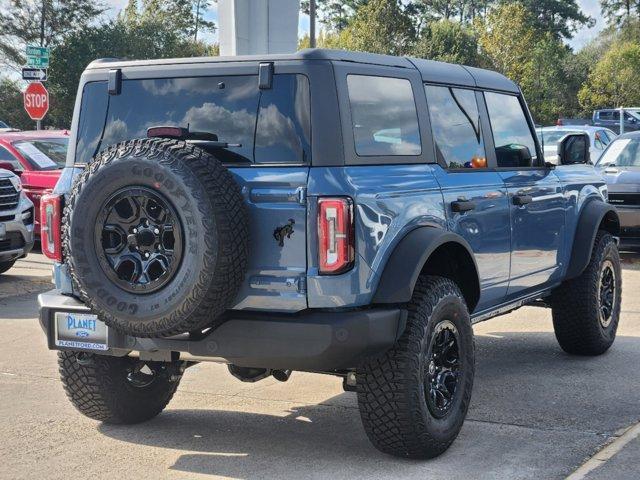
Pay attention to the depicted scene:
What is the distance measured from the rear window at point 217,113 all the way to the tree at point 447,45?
183 feet

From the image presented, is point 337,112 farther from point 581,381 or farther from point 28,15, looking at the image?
point 28,15

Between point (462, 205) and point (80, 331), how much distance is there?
2092 mm

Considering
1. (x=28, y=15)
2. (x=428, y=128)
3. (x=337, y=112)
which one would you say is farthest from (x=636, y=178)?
(x=28, y=15)

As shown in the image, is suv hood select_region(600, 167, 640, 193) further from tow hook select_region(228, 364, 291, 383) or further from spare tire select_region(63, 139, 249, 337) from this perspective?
spare tire select_region(63, 139, 249, 337)

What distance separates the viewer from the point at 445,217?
5430 millimetres

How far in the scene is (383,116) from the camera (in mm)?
5176

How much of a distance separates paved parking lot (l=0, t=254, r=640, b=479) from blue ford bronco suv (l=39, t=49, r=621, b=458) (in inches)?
9.4

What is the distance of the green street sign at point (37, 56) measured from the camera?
17.9 metres

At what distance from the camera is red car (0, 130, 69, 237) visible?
13.8 metres

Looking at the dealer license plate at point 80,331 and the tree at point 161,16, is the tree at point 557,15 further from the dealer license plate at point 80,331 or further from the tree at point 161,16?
the dealer license plate at point 80,331

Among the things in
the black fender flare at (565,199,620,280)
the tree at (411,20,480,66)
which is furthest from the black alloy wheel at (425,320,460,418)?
the tree at (411,20,480,66)

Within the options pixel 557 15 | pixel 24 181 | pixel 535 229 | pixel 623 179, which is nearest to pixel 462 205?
pixel 535 229

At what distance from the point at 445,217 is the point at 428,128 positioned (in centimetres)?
50

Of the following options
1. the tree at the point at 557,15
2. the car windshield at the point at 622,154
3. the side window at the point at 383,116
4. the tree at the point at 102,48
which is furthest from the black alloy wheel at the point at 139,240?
the tree at the point at 557,15
